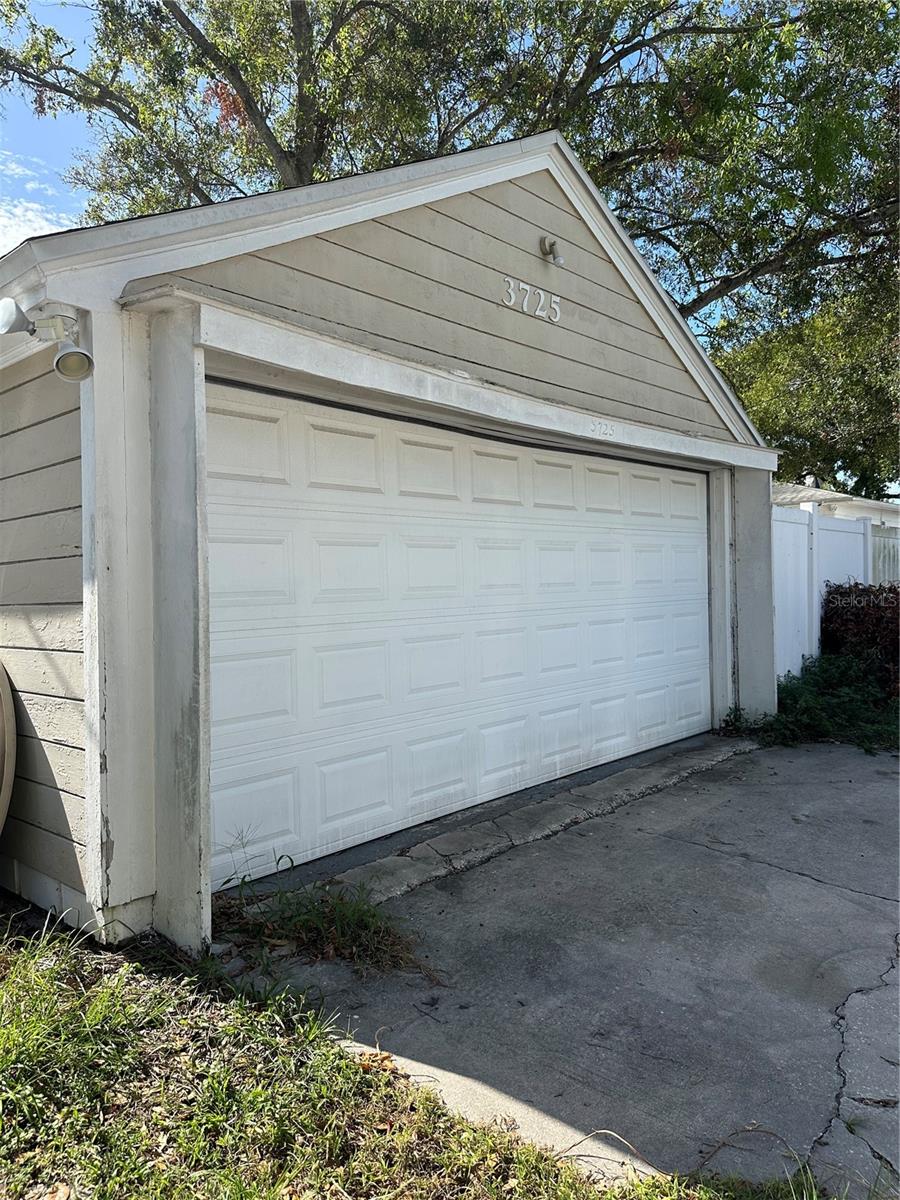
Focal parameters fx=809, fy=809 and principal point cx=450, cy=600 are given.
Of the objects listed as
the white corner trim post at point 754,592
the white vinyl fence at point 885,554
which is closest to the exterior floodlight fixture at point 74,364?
the white corner trim post at point 754,592

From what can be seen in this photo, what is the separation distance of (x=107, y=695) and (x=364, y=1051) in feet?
5.23

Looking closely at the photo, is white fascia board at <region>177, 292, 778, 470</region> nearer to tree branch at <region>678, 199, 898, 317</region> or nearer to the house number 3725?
the house number 3725

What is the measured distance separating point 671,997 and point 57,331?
3.37 m

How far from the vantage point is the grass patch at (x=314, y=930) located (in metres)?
3.21

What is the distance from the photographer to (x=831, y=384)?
15648 mm

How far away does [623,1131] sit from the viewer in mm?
2281

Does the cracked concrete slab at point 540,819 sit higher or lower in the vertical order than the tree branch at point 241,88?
lower

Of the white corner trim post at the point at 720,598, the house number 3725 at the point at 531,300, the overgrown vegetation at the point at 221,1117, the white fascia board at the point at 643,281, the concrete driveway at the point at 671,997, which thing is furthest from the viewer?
the white corner trim post at the point at 720,598

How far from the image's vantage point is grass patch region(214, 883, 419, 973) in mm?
3209

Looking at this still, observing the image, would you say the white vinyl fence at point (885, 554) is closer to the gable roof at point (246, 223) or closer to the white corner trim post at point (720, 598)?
the white corner trim post at point (720, 598)

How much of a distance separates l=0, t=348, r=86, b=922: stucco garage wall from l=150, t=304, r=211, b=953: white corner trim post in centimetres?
31

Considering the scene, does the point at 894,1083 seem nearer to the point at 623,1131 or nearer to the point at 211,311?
the point at 623,1131

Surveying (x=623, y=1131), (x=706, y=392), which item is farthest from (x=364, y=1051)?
(x=706, y=392)

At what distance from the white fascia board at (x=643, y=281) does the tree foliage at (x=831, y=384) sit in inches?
228
